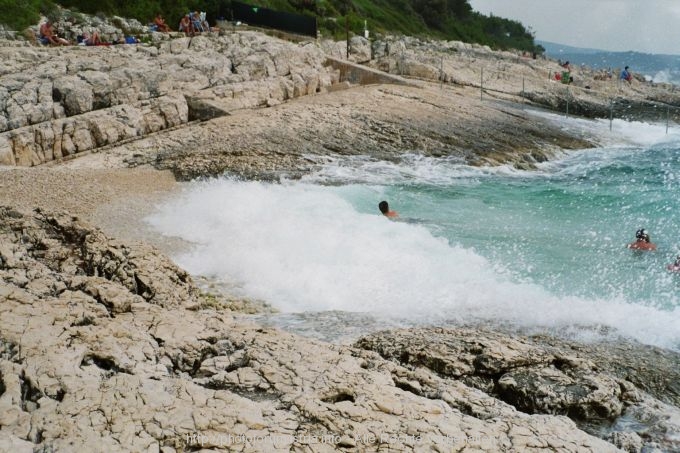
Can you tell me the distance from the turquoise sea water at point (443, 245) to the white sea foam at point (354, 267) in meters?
0.03

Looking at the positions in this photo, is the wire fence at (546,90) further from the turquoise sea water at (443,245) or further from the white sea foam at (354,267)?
the white sea foam at (354,267)

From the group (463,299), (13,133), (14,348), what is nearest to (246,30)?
(13,133)

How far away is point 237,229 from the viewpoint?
11.7m

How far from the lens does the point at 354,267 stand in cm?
1011

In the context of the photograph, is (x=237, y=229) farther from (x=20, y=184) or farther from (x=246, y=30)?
(x=246, y=30)

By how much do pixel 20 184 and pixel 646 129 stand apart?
89.3 ft

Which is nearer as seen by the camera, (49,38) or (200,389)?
(200,389)

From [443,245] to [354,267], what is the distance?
95.0 inches

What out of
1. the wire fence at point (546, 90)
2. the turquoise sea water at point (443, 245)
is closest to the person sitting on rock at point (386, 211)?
the turquoise sea water at point (443, 245)

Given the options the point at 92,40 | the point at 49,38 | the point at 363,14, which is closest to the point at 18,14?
the point at 49,38

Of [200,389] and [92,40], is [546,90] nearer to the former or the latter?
[92,40]

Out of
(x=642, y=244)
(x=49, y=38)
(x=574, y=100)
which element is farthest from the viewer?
(x=574, y=100)

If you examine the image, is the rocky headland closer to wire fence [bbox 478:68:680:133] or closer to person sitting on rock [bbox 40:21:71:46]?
person sitting on rock [bbox 40:21:71:46]

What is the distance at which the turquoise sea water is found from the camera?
827cm
